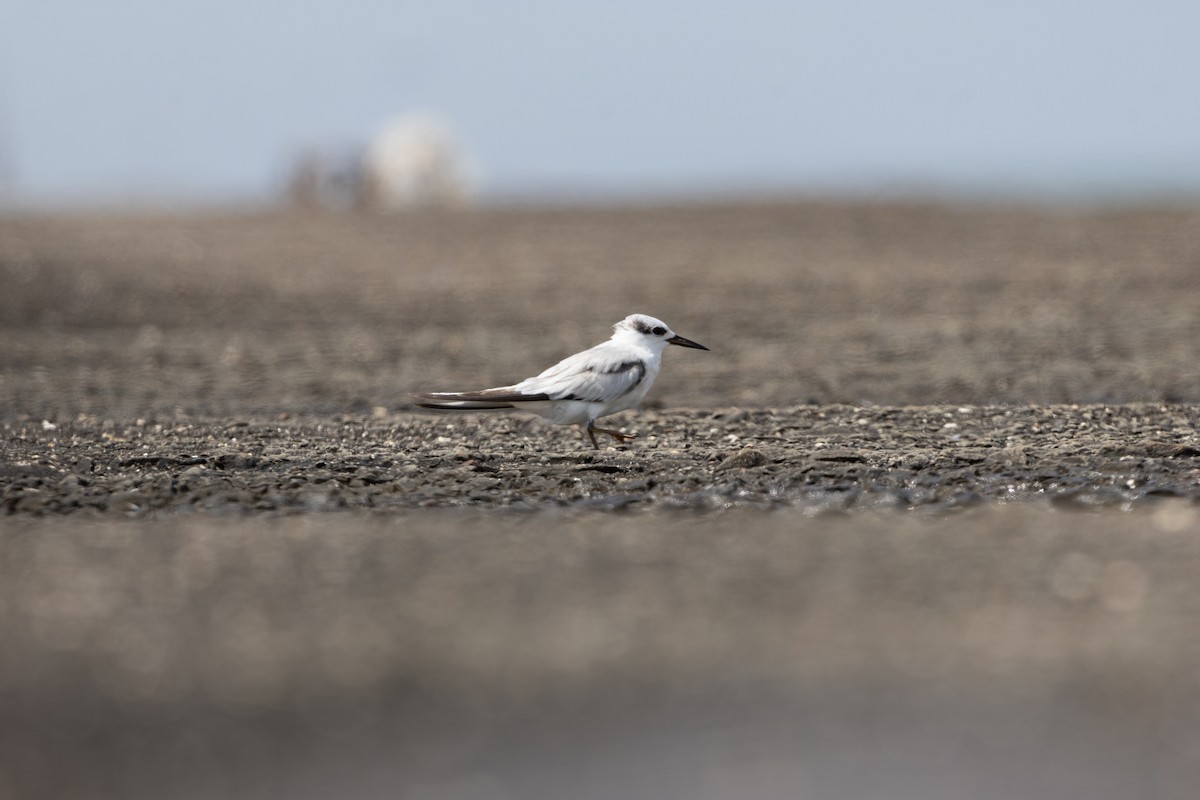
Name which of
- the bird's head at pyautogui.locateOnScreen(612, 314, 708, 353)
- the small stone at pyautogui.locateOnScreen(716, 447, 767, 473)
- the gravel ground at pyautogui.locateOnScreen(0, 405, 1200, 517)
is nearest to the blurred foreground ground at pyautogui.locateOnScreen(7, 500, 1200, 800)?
the gravel ground at pyautogui.locateOnScreen(0, 405, 1200, 517)

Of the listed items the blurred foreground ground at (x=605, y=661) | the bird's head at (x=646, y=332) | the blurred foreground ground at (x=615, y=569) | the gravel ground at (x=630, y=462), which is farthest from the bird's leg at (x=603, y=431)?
the blurred foreground ground at (x=605, y=661)

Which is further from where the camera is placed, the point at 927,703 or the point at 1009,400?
the point at 1009,400

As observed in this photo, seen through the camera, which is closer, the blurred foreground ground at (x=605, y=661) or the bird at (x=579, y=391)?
the blurred foreground ground at (x=605, y=661)

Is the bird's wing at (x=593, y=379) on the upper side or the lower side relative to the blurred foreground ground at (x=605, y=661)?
upper

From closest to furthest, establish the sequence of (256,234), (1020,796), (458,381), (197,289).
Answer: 1. (1020,796)
2. (458,381)
3. (197,289)
4. (256,234)

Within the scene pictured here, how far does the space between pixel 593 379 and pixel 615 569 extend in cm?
254

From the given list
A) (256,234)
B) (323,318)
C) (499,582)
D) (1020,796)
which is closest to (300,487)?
(499,582)

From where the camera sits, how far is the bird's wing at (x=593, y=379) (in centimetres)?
831

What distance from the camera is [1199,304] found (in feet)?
47.7

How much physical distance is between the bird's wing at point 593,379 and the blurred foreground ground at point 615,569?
13.0 inches

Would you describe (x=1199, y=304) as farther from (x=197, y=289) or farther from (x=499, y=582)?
(x=499, y=582)

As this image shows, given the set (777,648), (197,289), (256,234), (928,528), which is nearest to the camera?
(777,648)

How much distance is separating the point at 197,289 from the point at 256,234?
18.4ft

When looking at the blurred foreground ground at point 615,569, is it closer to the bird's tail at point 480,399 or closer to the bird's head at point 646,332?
the bird's tail at point 480,399
